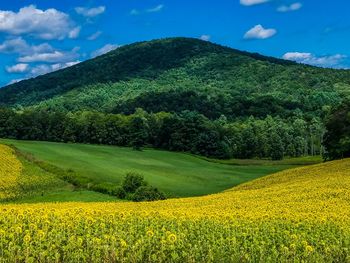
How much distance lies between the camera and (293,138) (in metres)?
182

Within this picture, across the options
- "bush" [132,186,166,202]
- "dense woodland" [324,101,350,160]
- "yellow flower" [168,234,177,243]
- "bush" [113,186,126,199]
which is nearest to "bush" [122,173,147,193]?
"bush" [113,186,126,199]

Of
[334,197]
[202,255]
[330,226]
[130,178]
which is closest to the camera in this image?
[202,255]

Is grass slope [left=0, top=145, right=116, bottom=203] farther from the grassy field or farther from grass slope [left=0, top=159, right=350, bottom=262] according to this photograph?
grass slope [left=0, top=159, right=350, bottom=262]

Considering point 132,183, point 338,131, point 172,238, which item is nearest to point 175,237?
point 172,238

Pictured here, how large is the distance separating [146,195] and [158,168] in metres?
43.8

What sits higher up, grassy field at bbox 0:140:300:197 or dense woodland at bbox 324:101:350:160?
dense woodland at bbox 324:101:350:160

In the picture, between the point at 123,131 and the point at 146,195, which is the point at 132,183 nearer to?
the point at 146,195

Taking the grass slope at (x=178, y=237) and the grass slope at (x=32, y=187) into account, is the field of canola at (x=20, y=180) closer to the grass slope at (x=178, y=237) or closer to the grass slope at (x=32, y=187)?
the grass slope at (x=32, y=187)

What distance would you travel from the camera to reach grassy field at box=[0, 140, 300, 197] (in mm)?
81250

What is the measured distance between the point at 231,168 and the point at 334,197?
81.6m

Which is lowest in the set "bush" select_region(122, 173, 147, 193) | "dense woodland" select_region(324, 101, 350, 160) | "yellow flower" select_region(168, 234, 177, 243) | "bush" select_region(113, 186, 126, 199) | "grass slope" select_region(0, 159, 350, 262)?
"bush" select_region(113, 186, 126, 199)

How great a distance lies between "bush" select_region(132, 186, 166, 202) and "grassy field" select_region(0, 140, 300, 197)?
10.4 m

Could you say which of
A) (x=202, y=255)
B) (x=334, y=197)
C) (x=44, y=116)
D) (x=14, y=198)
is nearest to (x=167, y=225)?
(x=202, y=255)

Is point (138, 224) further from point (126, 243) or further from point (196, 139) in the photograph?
point (196, 139)
